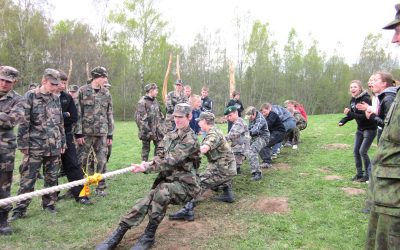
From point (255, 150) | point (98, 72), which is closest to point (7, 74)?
point (98, 72)

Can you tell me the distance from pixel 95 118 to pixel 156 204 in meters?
2.88

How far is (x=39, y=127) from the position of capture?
538 cm

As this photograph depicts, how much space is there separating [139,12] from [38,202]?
29131 millimetres

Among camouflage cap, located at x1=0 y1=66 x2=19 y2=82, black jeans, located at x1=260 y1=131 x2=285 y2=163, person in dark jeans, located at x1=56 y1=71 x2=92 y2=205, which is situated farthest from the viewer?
black jeans, located at x1=260 y1=131 x2=285 y2=163

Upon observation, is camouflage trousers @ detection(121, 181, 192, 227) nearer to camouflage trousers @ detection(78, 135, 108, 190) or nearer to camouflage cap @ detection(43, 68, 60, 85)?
camouflage cap @ detection(43, 68, 60, 85)

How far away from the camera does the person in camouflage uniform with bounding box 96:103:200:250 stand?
14.0 ft

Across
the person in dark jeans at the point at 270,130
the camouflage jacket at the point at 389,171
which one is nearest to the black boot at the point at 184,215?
the camouflage jacket at the point at 389,171

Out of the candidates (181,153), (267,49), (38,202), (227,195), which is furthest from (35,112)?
(267,49)

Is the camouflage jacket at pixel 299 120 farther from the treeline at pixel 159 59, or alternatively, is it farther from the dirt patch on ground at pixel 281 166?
the treeline at pixel 159 59

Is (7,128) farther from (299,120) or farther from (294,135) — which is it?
(299,120)

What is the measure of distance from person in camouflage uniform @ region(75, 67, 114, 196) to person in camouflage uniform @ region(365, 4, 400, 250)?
505cm

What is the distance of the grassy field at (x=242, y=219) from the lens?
4523 mm

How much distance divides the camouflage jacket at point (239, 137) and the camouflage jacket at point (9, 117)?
4.00 metres

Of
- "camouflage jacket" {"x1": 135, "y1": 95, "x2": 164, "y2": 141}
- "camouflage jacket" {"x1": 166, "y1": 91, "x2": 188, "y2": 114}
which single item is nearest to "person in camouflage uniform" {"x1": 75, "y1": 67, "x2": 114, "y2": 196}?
"camouflage jacket" {"x1": 135, "y1": 95, "x2": 164, "y2": 141}
